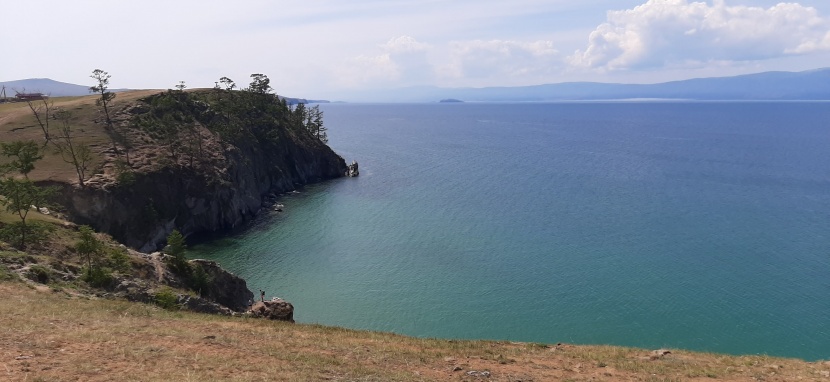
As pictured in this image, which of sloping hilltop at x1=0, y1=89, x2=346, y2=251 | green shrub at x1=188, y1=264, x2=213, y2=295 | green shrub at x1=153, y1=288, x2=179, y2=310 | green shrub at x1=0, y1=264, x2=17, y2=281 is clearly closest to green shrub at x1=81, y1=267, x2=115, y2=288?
green shrub at x1=153, y1=288, x2=179, y2=310

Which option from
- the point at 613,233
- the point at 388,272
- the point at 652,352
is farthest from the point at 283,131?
the point at 652,352

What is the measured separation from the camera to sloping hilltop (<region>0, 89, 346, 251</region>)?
229 ft

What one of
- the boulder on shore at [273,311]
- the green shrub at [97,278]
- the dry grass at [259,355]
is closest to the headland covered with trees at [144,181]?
the green shrub at [97,278]

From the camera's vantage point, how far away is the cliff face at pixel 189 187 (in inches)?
2707

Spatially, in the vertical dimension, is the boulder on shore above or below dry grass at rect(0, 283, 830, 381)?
below

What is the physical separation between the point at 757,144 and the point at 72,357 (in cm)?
22472

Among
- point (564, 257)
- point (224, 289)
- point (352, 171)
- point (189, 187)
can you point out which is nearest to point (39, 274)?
point (224, 289)

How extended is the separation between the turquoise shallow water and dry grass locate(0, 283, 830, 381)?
23030 millimetres

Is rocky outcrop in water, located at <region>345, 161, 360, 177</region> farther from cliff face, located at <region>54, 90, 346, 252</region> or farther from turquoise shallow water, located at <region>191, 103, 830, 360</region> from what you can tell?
cliff face, located at <region>54, 90, 346, 252</region>

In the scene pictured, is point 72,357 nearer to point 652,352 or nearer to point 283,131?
point 652,352

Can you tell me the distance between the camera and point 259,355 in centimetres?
2264

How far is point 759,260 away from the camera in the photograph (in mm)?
68062

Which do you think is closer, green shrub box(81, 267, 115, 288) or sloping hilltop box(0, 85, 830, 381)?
sloping hilltop box(0, 85, 830, 381)

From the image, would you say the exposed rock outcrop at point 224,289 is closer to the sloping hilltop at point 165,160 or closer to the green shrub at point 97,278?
the green shrub at point 97,278
